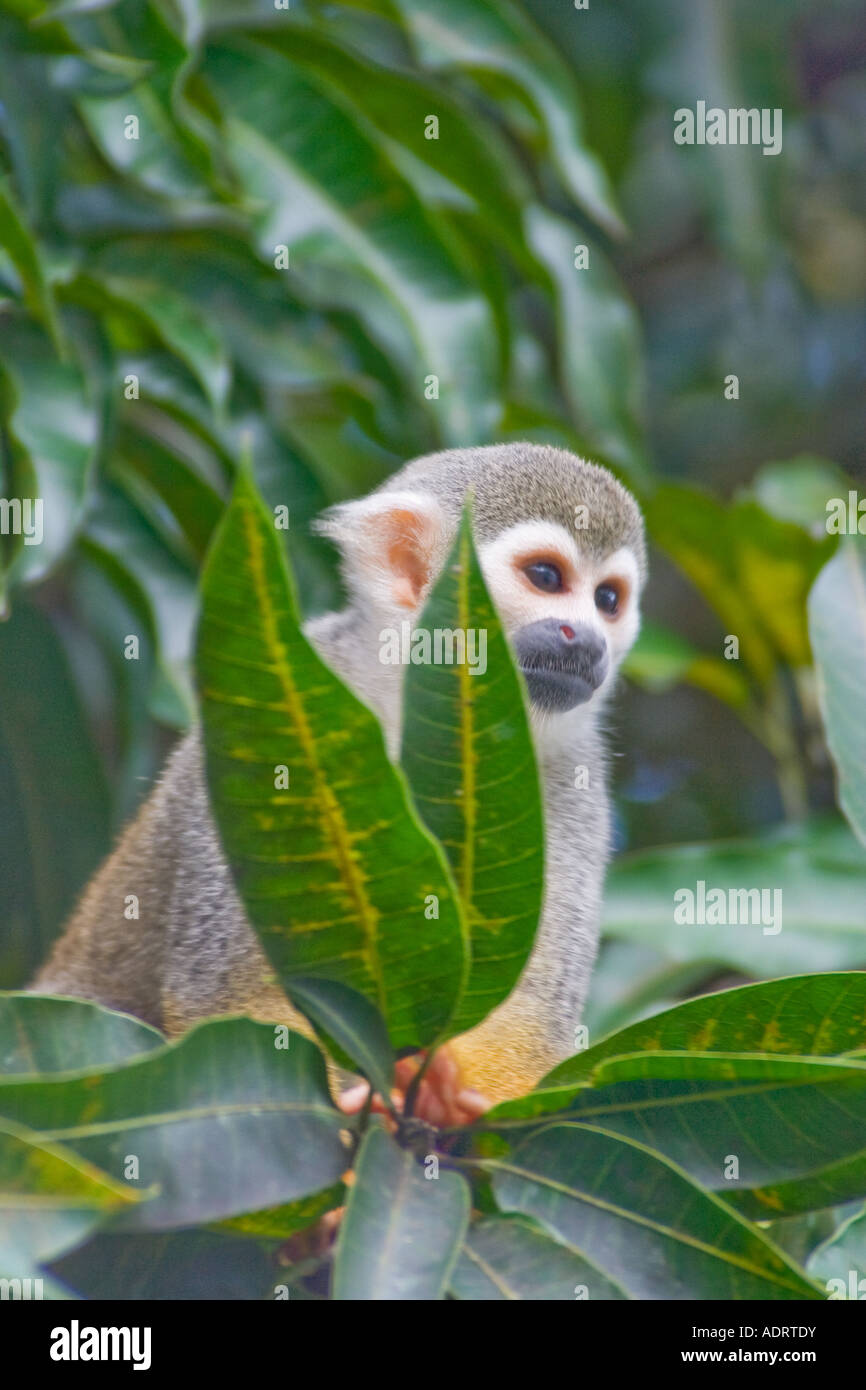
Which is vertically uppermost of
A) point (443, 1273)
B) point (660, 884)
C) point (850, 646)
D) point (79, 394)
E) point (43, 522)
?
point (79, 394)

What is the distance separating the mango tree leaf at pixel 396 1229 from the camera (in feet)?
3.62

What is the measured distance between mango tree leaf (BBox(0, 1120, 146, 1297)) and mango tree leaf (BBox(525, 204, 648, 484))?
6.76ft

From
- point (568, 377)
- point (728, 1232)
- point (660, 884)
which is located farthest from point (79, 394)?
point (728, 1232)

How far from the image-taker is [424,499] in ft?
6.64

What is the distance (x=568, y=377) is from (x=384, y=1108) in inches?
72.8

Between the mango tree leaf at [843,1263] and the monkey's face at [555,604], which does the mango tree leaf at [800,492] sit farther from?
the mango tree leaf at [843,1263]

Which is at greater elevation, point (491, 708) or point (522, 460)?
point (522, 460)

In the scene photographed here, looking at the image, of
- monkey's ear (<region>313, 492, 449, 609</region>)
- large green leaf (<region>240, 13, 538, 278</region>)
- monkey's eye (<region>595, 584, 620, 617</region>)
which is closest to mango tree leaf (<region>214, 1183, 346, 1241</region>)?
monkey's ear (<region>313, 492, 449, 609</region>)

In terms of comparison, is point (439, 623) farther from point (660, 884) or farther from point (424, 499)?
point (660, 884)

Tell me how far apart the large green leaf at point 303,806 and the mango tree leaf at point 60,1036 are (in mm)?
162

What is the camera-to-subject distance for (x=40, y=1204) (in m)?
0.98

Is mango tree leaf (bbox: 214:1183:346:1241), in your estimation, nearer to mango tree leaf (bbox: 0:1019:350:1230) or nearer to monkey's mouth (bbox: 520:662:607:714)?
mango tree leaf (bbox: 0:1019:350:1230)

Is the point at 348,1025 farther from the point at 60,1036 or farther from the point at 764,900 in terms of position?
the point at 764,900

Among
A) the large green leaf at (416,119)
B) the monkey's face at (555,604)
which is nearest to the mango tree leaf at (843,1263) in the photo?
the monkey's face at (555,604)
